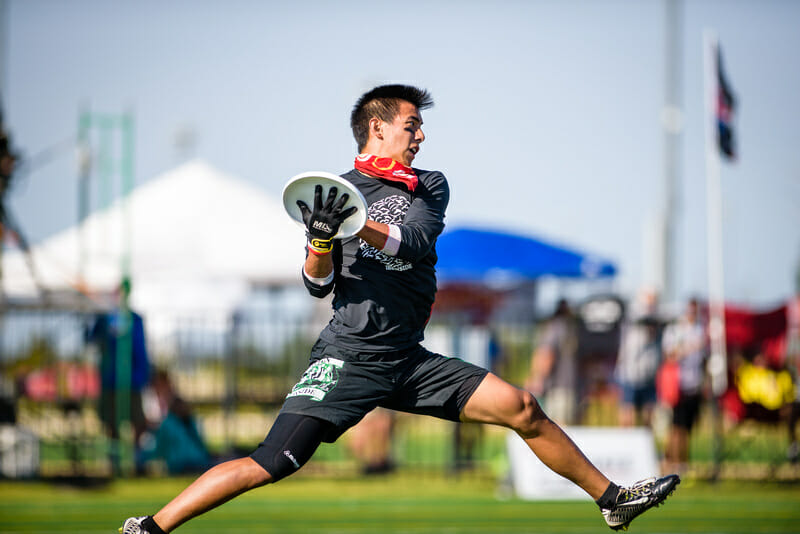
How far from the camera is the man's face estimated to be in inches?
208

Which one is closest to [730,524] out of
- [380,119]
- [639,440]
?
[639,440]

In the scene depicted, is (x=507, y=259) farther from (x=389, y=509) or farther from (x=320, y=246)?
(x=320, y=246)

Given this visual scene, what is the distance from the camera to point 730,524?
9.87 m

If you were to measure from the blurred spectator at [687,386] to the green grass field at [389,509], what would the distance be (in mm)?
528

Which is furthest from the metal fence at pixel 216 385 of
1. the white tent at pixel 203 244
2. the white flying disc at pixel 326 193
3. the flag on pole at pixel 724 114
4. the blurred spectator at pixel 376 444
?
the white flying disc at pixel 326 193

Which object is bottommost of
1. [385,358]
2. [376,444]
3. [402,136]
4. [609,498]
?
[376,444]

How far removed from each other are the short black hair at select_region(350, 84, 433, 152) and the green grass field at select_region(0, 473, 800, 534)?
485cm

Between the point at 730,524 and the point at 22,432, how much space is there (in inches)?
324

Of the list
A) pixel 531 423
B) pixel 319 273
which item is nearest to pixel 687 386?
pixel 531 423

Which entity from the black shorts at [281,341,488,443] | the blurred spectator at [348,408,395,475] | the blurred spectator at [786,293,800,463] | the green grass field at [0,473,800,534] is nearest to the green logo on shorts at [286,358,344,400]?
the black shorts at [281,341,488,443]

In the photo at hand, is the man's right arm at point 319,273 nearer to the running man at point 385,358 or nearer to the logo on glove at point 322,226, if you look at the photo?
the running man at point 385,358

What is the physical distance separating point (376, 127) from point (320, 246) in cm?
87

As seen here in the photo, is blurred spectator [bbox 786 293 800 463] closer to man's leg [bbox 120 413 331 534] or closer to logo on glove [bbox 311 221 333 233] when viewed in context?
man's leg [bbox 120 413 331 534]

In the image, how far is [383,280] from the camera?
5121 millimetres
